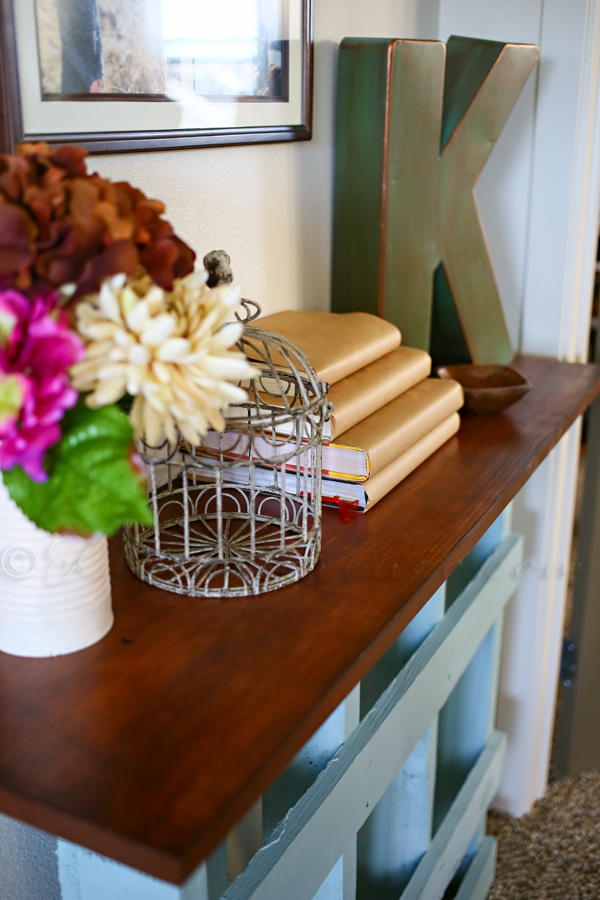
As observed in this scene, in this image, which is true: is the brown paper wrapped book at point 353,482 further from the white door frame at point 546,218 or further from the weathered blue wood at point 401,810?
the white door frame at point 546,218

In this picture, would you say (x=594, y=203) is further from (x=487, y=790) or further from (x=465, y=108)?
(x=487, y=790)

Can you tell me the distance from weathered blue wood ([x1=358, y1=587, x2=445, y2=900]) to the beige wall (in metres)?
0.48

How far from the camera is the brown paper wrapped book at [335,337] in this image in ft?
2.95

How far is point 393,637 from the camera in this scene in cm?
66

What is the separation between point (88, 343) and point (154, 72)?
46 centimetres

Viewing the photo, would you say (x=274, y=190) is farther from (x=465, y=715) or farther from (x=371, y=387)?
(x=465, y=715)

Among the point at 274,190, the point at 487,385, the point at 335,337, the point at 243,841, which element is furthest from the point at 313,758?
the point at 274,190

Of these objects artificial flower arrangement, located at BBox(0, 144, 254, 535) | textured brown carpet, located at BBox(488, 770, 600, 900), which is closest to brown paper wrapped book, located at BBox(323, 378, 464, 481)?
artificial flower arrangement, located at BBox(0, 144, 254, 535)

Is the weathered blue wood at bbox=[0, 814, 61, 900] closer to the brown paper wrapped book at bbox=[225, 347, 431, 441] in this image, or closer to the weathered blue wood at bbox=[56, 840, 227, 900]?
the weathered blue wood at bbox=[56, 840, 227, 900]

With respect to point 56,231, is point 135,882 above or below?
below

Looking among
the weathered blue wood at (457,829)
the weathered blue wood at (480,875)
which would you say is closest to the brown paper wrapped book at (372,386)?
the weathered blue wood at (457,829)

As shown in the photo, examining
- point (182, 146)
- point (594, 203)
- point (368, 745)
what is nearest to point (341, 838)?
point (368, 745)

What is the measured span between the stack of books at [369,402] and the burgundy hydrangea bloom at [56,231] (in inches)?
14.6

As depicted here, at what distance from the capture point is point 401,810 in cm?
118
